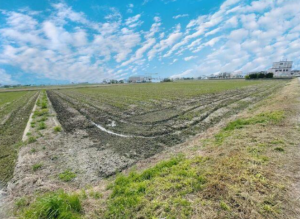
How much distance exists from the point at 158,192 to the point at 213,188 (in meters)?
1.27

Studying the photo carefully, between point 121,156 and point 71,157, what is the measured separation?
216 centimetres

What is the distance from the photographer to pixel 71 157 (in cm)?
571

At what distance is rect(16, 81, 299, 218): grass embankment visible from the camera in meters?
2.57

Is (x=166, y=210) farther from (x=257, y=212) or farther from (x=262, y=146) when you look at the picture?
(x=262, y=146)

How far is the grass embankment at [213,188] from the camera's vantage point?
2.57 meters

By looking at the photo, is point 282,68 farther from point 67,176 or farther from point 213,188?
point 67,176

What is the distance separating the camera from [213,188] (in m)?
3.02

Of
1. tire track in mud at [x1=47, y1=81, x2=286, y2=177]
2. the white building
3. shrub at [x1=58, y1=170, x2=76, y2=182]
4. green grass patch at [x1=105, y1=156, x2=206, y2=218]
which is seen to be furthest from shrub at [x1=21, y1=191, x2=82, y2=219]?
the white building

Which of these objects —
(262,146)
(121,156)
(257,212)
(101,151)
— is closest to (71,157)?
(101,151)

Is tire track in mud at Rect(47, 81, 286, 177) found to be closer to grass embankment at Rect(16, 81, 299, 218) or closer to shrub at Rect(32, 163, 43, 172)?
grass embankment at Rect(16, 81, 299, 218)

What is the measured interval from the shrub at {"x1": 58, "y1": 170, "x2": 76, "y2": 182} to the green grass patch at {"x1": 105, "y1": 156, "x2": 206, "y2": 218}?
166cm

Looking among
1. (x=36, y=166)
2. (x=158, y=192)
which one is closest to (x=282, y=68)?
(x=158, y=192)

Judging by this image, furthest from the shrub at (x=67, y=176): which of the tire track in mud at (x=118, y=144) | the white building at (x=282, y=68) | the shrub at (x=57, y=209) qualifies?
the white building at (x=282, y=68)

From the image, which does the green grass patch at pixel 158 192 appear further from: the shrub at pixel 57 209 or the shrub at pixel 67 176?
the shrub at pixel 67 176
